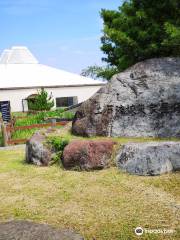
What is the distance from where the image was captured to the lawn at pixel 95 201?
5848 millimetres

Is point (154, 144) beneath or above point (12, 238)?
above

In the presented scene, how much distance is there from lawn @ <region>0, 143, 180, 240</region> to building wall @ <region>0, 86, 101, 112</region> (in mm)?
23224

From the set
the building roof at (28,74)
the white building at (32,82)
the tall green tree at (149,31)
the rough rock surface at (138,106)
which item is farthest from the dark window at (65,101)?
the rough rock surface at (138,106)

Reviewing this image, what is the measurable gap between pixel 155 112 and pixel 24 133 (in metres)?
9.06

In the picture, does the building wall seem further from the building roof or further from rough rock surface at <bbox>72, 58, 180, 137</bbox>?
rough rock surface at <bbox>72, 58, 180, 137</bbox>

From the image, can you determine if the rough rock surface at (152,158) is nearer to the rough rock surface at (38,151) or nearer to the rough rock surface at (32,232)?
the rough rock surface at (38,151)

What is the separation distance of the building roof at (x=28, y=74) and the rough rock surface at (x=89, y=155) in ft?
77.2

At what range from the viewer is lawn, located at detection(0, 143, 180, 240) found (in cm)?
585

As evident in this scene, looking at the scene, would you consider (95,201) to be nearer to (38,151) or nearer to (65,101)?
(38,151)

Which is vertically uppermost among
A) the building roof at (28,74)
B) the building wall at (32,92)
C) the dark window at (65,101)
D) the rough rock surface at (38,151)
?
the building roof at (28,74)

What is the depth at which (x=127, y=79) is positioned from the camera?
10758 mm

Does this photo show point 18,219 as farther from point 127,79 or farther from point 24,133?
point 24,133

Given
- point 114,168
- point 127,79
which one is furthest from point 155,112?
point 114,168

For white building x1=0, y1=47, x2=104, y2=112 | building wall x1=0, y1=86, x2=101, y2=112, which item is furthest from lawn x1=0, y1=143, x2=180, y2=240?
white building x1=0, y1=47, x2=104, y2=112
